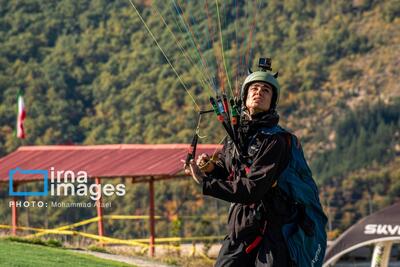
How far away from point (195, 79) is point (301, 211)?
173 ft

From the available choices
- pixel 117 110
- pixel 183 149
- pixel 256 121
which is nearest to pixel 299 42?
pixel 117 110

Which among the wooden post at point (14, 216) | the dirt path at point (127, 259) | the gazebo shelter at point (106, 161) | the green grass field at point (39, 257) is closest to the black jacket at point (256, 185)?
the green grass field at point (39, 257)

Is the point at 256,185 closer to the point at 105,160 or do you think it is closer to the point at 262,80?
the point at 262,80

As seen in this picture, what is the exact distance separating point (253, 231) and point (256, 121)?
628 millimetres

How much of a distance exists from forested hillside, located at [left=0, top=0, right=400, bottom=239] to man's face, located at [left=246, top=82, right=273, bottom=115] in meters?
37.4

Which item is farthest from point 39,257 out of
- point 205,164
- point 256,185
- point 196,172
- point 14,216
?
point 14,216

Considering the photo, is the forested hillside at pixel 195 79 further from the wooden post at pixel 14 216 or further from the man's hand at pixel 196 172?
the man's hand at pixel 196 172

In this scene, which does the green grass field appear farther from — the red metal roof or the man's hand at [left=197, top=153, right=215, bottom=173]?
the red metal roof

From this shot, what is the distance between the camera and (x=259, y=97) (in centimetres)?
668

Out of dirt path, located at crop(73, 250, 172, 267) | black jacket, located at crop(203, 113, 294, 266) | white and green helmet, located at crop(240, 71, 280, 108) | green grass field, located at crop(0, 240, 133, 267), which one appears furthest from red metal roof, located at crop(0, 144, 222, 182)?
black jacket, located at crop(203, 113, 294, 266)

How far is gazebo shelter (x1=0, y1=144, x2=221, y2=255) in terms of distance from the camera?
20938mm

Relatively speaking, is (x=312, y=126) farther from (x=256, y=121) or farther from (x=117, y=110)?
(x=256, y=121)

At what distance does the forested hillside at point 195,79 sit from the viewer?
166ft

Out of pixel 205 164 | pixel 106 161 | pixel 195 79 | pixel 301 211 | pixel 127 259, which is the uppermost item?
pixel 195 79
